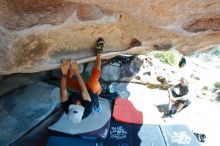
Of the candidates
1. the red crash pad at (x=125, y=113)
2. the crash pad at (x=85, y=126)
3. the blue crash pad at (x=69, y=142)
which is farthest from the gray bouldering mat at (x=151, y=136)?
the blue crash pad at (x=69, y=142)

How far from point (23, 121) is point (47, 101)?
62 cm

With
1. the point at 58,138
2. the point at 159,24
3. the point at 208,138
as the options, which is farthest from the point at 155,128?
the point at 159,24

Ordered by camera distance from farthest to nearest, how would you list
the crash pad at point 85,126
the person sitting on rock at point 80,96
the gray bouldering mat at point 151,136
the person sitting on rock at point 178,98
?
the person sitting on rock at point 178,98, the gray bouldering mat at point 151,136, the crash pad at point 85,126, the person sitting on rock at point 80,96

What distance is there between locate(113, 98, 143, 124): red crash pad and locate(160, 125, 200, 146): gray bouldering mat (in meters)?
0.49

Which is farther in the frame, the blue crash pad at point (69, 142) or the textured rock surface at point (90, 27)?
the blue crash pad at point (69, 142)

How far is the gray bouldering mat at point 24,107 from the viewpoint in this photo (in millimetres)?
5137

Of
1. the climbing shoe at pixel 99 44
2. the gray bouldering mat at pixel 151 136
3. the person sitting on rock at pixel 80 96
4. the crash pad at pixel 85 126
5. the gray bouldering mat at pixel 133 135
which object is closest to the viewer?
the climbing shoe at pixel 99 44

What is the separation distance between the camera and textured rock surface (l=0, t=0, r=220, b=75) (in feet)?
8.35

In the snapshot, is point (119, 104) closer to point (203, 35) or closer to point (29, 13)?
point (203, 35)

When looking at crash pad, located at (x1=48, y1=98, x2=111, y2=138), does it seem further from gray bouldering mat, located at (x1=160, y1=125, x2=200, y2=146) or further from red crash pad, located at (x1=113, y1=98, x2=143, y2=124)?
gray bouldering mat, located at (x1=160, y1=125, x2=200, y2=146)

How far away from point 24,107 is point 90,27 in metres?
2.77

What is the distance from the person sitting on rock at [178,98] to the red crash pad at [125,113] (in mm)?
1026

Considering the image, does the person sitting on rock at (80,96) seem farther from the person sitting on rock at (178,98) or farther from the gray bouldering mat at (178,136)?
the person sitting on rock at (178,98)

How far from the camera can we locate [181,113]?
6.90m
